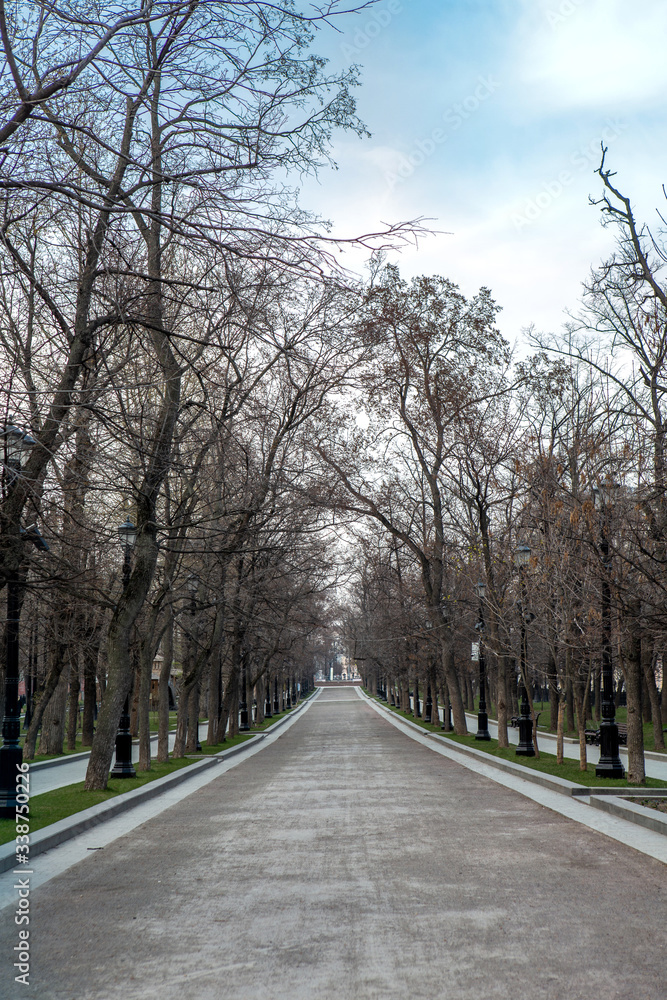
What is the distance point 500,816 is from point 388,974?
25.3 ft

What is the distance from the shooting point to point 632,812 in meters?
12.2

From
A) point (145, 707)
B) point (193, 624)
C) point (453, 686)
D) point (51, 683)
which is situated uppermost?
point (193, 624)

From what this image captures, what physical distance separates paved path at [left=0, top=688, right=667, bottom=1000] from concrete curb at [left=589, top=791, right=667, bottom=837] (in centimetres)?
74

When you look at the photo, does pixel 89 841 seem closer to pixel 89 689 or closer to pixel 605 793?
pixel 605 793

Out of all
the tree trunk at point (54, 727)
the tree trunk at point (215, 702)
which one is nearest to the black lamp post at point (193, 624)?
the tree trunk at point (215, 702)

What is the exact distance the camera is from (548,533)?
21.1m

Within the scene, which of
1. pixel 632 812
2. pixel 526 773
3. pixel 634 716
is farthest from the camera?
pixel 526 773

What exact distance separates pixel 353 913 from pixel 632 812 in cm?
615

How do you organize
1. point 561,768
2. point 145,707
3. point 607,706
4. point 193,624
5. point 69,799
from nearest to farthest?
point 69,799 < point 607,706 < point 561,768 < point 145,707 < point 193,624

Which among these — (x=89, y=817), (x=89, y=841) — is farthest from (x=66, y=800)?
(x=89, y=841)

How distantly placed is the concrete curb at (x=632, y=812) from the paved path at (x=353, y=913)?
2.43 feet

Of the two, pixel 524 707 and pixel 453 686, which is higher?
pixel 453 686

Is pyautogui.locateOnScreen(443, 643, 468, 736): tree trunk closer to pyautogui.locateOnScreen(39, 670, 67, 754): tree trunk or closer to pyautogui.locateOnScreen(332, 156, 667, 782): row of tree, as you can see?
pyautogui.locateOnScreen(332, 156, 667, 782): row of tree

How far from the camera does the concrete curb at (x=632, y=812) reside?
11.3 meters
